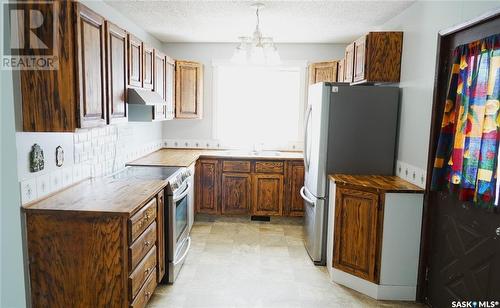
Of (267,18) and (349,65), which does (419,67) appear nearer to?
(349,65)

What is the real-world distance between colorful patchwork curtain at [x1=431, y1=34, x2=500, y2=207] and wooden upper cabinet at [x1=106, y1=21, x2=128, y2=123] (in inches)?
92.9

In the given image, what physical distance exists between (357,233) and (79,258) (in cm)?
211

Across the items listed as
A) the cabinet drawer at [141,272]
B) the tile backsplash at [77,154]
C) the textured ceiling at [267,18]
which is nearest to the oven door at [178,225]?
the cabinet drawer at [141,272]

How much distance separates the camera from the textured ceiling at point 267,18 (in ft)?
10.3

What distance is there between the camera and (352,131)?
3240 mm

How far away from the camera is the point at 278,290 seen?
295 centimetres

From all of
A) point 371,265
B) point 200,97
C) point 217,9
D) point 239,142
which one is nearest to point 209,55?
point 200,97

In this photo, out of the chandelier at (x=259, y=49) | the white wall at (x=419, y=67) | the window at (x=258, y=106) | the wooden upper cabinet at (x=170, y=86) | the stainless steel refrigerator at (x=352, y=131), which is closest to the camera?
the white wall at (x=419, y=67)

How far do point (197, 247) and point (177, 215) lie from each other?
2.62 feet

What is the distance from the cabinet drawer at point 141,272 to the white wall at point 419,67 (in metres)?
2.22

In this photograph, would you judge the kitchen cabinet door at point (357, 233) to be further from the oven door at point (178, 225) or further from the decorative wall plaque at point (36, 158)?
the decorative wall plaque at point (36, 158)

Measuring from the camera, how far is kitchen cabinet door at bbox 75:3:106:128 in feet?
6.75

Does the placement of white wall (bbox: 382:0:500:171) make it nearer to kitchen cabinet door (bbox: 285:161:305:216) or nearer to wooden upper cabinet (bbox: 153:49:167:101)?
kitchen cabinet door (bbox: 285:161:305:216)

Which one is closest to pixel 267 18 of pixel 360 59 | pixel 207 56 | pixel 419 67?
pixel 360 59
